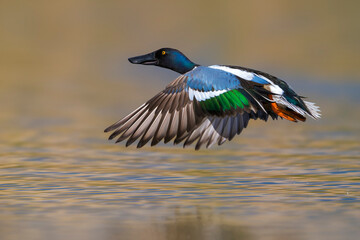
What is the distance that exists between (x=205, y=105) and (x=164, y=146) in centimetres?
389

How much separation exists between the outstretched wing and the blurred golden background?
666 mm

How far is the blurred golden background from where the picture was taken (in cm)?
916

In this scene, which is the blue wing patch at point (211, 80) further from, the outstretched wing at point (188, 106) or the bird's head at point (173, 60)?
the bird's head at point (173, 60)

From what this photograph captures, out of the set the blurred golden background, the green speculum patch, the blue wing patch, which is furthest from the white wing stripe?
the blurred golden background

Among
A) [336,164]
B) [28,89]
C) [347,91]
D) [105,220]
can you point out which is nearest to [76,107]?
[28,89]

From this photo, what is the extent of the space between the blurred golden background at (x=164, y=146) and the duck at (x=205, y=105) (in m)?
0.63

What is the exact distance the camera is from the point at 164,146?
14367 mm

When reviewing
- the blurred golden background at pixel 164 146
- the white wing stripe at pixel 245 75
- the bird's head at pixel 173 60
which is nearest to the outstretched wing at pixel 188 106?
the white wing stripe at pixel 245 75

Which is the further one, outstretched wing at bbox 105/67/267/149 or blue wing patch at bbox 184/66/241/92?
blue wing patch at bbox 184/66/241/92

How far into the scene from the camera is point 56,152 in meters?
13.7

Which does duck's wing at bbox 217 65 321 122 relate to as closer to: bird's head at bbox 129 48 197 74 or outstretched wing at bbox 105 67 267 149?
outstretched wing at bbox 105 67 267 149

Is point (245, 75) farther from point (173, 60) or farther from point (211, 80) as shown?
point (173, 60)

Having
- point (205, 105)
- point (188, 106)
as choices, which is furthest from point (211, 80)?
point (188, 106)

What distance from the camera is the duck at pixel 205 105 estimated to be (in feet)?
34.0
